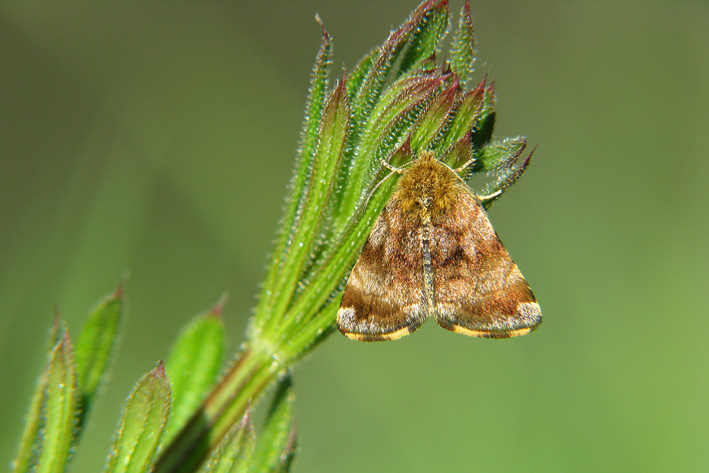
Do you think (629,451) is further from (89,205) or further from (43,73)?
(43,73)

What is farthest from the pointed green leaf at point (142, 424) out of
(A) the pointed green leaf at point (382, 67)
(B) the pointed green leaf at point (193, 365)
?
(A) the pointed green leaf at point (382, 67)

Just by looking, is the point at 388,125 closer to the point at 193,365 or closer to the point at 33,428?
the point at 193,365

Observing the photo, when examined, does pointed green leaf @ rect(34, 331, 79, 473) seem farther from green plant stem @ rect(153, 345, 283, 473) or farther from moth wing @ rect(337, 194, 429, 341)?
moth wing @ rect(337, 194, 429, 341)

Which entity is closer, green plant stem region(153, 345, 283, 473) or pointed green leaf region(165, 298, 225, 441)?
green plant stem region(153, 345, 283, 473)

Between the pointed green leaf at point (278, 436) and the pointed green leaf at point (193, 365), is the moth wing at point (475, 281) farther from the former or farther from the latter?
the pointed green leaf at point (193, 365)

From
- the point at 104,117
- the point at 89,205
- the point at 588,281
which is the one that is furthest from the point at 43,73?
the point at 588,281

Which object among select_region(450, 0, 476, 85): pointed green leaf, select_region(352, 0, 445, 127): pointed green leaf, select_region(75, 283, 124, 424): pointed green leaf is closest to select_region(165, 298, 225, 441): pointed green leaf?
select_region(75, 283, 124, 424): pointed green leaf
